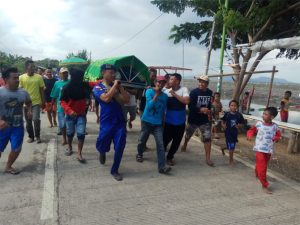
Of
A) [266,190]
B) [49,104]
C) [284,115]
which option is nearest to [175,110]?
[266,190]

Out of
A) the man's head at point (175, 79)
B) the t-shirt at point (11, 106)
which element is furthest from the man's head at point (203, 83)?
the t-shirt at point (11, 106)

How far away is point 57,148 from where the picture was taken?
6.63 m

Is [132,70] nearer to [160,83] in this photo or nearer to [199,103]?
[199,103]

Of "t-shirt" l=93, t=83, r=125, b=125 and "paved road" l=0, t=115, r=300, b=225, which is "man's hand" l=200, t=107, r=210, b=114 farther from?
"t-shirt" l=93, t=83, r=125, b=125

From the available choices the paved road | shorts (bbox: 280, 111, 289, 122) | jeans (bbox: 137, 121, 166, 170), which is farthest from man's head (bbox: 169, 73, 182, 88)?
shorts (bbox: 280, 111, 289, 122)

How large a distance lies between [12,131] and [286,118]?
8.76 metres

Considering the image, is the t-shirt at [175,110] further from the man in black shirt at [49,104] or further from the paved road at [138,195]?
the man in black shirt at [49,104]

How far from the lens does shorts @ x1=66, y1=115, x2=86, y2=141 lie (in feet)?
19.1

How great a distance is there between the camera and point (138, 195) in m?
4.41

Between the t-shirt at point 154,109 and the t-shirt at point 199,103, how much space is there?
0.76 m

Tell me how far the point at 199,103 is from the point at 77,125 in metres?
2.24

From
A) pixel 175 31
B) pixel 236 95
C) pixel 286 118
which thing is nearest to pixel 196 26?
pixel 175 31

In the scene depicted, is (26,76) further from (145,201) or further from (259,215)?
(259,215)

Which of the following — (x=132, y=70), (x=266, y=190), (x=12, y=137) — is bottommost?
(x=266, y=190)
